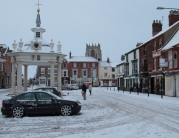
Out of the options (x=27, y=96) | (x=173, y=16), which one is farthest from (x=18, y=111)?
(x=173, y=16)

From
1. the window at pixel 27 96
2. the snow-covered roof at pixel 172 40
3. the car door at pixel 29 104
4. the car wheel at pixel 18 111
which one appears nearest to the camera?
the car wheel at pixel 18 111

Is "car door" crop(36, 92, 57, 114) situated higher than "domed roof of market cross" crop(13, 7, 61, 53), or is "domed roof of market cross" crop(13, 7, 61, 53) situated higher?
"domed roof of market cross" crop(13, 7, 61, 53)

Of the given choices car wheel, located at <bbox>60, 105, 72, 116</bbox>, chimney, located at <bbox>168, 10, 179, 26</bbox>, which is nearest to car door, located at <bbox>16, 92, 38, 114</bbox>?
car wheel, located at <bbox>60, 105, 72, 116</bbox>

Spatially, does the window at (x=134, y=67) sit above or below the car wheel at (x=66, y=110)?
above

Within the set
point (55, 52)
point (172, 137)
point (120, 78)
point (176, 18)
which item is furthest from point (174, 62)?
point (120, 78)

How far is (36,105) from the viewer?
15773 mm

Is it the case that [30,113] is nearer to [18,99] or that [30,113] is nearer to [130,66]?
[18,99]

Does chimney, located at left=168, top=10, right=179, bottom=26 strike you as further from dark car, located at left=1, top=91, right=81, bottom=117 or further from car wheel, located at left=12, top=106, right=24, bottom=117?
car wheel, located at left=12, top=106, right=24, bottom=117

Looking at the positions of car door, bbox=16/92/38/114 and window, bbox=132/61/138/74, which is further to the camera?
window, bbox=132/61/138/74

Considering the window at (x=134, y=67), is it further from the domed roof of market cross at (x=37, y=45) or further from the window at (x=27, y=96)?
the window at (x=27, y=96)

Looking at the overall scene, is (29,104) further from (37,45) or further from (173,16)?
(173,16)

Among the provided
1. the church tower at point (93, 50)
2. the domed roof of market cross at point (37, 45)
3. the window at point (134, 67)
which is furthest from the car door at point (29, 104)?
the church tower at point (93, 50)

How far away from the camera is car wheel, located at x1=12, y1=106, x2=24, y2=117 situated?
1562 cm

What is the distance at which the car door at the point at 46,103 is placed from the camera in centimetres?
1580
